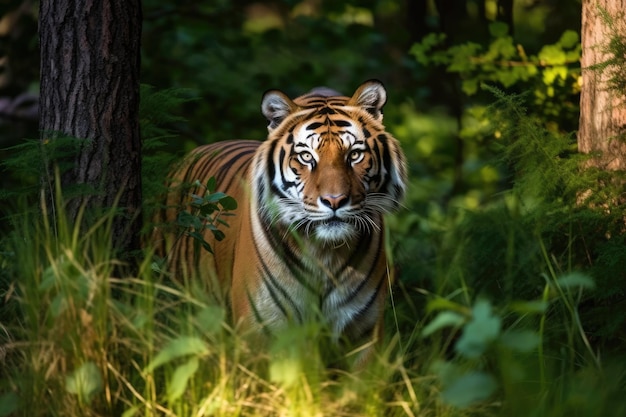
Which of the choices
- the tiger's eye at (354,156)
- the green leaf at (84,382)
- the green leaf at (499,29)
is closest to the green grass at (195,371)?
the green leaf at (84,382)

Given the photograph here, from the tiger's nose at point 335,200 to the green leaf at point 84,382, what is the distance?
119 cm

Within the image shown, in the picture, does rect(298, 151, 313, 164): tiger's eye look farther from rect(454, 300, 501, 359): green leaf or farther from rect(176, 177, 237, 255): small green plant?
rect(454, 300, 501, 359): green leaf

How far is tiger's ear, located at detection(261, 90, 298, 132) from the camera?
4.16 meters

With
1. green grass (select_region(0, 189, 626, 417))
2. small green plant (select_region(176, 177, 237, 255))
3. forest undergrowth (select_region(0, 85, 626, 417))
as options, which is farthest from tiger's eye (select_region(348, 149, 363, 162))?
green grass (select_region(0, 189, 626, 417))

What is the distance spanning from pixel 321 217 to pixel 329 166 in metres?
0.21

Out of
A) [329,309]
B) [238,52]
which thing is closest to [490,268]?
[329,309]

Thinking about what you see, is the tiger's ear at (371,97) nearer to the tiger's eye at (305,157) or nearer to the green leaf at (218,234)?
the tiger's eye at (305,157)

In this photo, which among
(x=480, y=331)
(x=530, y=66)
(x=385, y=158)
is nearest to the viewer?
(x=480, y=331)

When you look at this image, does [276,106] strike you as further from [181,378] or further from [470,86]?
[470,86]

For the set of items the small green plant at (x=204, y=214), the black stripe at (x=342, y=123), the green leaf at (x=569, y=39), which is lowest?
the small green plant at (x=204, y=214)

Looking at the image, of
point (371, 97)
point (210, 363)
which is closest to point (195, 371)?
point (210, 363)

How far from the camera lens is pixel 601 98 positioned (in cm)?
446

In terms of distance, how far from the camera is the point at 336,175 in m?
3.89

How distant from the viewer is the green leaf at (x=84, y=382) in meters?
2.95
